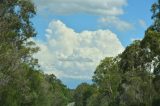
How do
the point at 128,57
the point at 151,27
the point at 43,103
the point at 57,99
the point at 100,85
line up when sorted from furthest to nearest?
the point at 57,99 < the point at 100,85 < the point at 43,103 < the point at 128,57 < the point at 151,27

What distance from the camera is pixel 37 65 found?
263 ft

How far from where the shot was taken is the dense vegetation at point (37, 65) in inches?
2025

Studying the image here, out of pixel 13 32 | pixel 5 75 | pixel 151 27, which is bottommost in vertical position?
pixel 5 75

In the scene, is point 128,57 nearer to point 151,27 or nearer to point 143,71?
point 143,71

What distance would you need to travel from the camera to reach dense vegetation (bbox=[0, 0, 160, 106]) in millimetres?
51438

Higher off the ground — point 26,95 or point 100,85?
point 100,85

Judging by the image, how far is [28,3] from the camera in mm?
51188

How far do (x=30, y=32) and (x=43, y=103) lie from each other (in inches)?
2453

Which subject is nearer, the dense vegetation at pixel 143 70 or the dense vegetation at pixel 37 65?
the dense vegetation at pixel 37 65

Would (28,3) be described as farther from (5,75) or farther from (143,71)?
(143,71)

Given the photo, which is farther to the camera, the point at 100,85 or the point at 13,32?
the point at 100,85

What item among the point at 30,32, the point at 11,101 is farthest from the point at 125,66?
the point at 30,32

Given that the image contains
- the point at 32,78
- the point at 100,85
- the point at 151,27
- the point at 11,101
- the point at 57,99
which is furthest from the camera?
the point at 57,99

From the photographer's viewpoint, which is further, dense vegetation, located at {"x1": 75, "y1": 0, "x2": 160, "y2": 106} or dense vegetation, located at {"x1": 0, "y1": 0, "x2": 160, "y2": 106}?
dense vegetation, located at {"x1": 75, "y1": 0, "x2": 160, "y2": 106}
